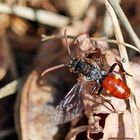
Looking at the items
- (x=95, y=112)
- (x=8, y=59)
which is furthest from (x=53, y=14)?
(x=95, y=112)

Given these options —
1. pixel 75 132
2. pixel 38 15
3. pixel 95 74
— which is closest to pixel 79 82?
pixel 95 74

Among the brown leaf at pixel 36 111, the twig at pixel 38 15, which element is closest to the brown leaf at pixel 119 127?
the brown leaf at pixel 36 111

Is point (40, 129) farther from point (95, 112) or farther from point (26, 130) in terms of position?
point (95, 112)

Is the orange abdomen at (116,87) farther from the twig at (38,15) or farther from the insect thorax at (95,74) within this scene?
the twig at (38,15)

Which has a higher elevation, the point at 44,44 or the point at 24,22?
the point at 24,22

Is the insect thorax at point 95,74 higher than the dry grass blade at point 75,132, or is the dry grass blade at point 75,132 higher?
the insect thorax at point 95,74

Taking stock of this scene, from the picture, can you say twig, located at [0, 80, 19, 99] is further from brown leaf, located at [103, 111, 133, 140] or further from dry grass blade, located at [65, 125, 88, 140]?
brown leaf, located at [103, 111, 133, 140]
